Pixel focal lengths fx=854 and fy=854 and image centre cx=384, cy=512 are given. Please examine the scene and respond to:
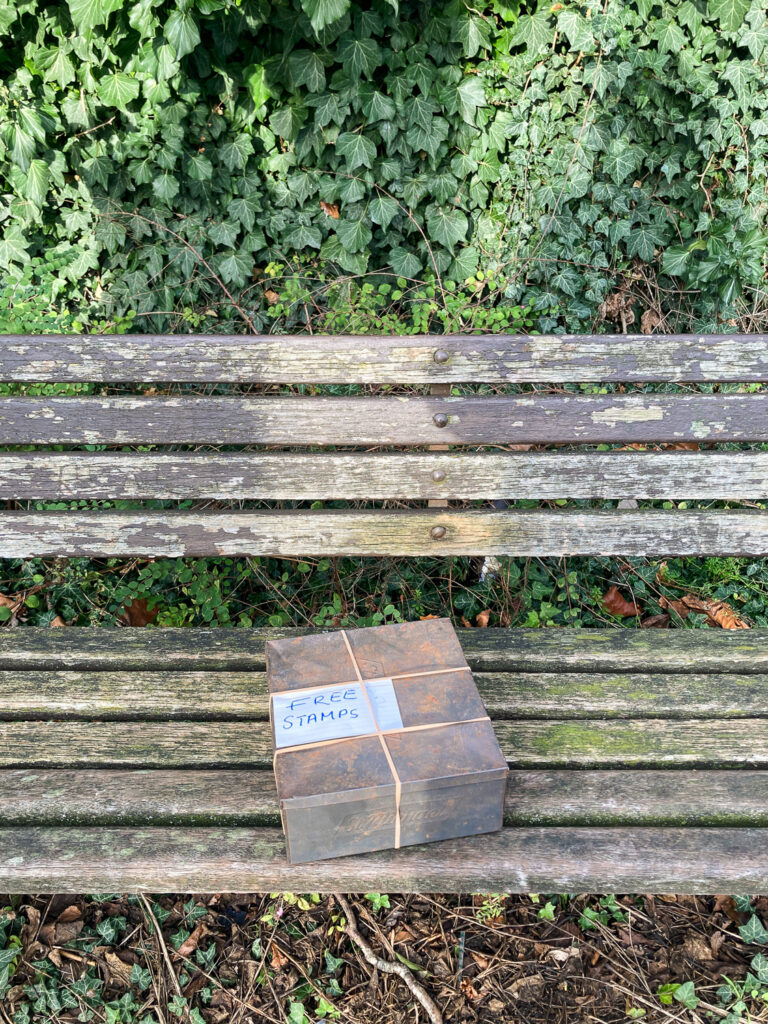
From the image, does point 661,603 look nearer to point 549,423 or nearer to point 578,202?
point 549,423

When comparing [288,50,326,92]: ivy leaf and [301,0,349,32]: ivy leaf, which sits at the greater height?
[301,0,349,32]: ivy leaf

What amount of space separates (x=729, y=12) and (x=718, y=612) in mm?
2002

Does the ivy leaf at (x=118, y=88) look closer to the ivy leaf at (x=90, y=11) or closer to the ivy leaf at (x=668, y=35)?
the ivy leaf at (x=90, y=11)

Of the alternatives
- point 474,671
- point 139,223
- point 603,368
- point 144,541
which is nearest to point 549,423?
point 603,368

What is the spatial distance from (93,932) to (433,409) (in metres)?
1.39

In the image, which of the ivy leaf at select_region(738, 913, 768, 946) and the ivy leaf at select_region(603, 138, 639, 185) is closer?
the ivy leaf at select_region(738, 913, 768, 946)

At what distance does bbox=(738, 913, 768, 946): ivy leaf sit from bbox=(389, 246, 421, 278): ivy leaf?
2.25 m

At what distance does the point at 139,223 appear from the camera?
303 cm

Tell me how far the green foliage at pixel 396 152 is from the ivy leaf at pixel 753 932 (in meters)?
2.12

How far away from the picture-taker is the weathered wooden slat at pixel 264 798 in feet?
4.58

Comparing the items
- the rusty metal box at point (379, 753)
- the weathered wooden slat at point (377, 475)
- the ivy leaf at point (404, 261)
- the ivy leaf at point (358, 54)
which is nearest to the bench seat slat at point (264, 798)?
the rusty metal box at point (379, 753)

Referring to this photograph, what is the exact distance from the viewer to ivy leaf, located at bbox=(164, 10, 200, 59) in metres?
2.38

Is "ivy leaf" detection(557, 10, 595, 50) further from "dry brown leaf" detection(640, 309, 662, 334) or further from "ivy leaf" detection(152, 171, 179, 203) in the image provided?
"ivy leaf" detection(152, 171, 179, 203)

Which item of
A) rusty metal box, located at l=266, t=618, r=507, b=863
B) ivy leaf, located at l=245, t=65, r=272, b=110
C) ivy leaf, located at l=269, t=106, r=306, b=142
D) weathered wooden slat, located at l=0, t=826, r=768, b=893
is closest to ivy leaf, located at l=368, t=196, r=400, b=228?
ivy leaf, located at l=269, t=106, r=306, b=142
